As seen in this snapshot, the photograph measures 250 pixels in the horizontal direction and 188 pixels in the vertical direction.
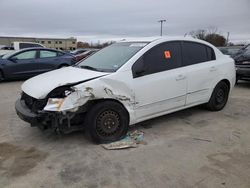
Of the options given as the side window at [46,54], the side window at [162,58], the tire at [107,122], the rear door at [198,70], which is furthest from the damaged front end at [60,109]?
the side window at [46,54]

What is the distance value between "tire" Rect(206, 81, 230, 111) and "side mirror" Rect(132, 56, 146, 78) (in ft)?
6.72

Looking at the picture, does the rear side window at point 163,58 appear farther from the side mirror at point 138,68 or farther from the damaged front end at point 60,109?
the damaged front end at point 60,109

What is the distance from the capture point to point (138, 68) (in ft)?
12.5

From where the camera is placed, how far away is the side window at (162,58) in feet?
12.9

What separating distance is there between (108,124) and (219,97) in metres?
2.88

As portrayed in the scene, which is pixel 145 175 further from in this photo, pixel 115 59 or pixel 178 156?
pixel 115 59

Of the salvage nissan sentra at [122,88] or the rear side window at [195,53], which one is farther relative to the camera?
the rear side window at [195,53]

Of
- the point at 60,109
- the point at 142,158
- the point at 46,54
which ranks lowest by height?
the point at 142,158

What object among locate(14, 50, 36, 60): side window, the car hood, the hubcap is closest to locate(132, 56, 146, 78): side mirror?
the car hood

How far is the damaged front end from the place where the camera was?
3.29 m

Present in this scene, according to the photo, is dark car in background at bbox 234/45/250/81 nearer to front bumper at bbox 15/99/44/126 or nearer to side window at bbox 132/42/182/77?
side window at bbox 132/42/182/77

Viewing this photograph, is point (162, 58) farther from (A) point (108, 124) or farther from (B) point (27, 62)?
(B) point (27, 62)

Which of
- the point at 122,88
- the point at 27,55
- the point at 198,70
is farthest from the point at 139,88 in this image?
the point at 27,55

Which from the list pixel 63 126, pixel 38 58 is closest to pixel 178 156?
pixel 63 126
